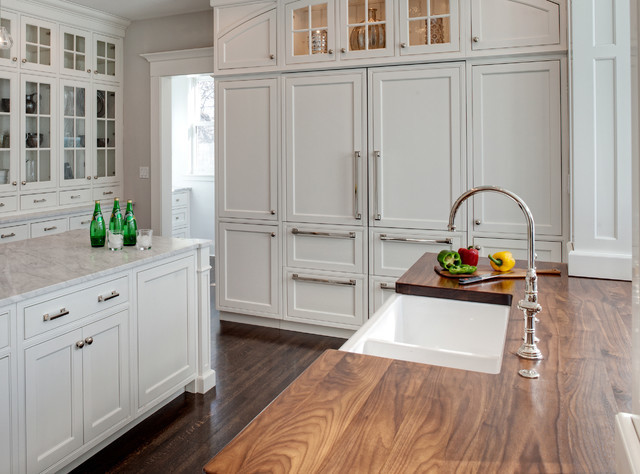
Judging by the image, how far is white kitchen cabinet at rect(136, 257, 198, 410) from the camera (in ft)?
8.16

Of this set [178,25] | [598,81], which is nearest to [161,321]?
[598,81]

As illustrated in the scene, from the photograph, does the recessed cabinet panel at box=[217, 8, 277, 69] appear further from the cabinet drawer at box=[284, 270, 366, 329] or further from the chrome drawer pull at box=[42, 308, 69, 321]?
the chrome drawer pull at box=[42, 308, 69, 321]

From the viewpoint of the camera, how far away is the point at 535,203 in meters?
3.29

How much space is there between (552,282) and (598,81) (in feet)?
2.69

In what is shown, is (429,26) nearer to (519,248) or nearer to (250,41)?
(250,41)

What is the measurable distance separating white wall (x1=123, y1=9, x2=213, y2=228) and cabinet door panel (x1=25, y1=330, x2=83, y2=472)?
3.16 metres

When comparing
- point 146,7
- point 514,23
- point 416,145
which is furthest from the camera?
point 146,7

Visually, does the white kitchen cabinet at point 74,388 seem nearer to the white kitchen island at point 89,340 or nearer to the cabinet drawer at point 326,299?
the white kitchen island at point 89,340

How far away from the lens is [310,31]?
3.76 meters

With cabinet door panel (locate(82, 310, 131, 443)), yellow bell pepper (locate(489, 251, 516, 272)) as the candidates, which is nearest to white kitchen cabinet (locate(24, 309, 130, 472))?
cabinet door panel (locate(82, 310, 131, 443))

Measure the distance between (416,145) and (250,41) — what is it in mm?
1478

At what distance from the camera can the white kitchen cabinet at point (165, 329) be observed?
2488 millimetres

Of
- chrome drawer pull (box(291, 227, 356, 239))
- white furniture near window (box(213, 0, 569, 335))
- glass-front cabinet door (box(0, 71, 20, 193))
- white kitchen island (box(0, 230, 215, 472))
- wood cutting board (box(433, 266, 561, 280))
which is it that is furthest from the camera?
glass-front cabinet door (box(0, 71, 20, 193))

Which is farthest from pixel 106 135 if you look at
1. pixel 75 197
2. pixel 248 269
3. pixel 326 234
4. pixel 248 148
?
pixel 326 234
